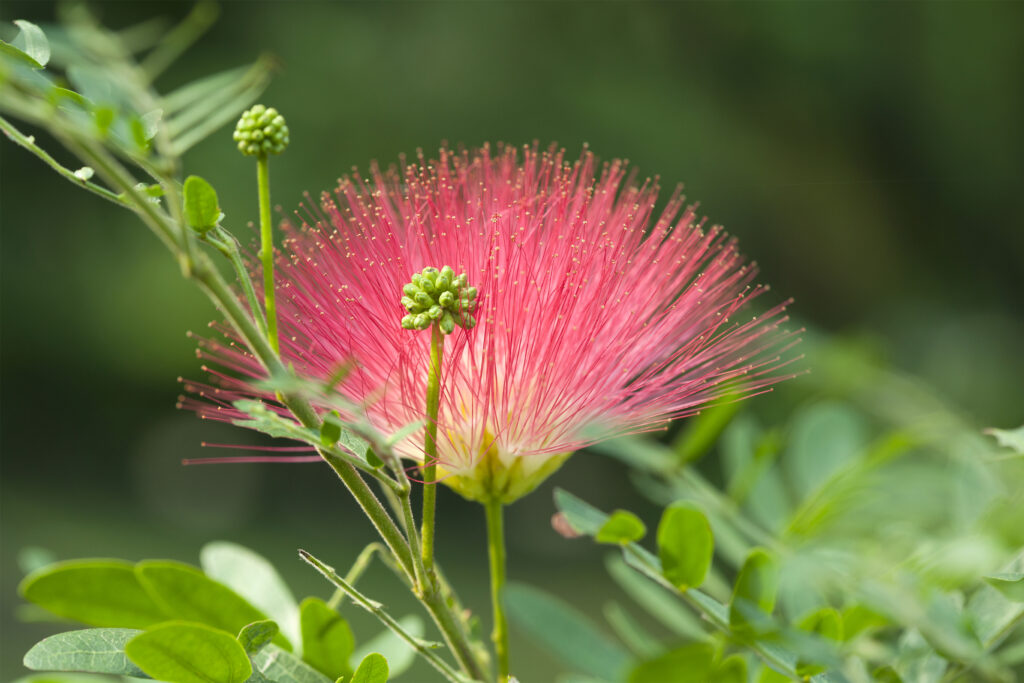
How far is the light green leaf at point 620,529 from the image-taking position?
455 millimetres

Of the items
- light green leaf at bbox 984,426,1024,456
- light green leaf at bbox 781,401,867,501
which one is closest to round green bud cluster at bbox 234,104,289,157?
light green leaf at bbox 984,426,1024,456

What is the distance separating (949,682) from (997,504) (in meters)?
0.17

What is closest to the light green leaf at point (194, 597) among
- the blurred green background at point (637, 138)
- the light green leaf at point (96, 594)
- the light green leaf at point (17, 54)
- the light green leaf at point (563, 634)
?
the light green leaf at point (96, 594)

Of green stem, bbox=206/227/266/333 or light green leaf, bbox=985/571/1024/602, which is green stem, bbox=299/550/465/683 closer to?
green stem, bbox=206/227/266/333

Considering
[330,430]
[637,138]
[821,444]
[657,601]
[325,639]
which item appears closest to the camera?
[330,430]

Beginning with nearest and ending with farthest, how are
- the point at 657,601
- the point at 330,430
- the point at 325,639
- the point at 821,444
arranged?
1. the point at 330,430
2. the point at 325,639
3. the point at 657,601
4. the point at 821,444

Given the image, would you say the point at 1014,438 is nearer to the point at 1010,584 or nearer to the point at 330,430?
the point at 1010,584

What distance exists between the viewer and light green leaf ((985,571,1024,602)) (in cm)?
39

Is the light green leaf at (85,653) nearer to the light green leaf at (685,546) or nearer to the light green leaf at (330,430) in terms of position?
the light green leaf at (330,430)

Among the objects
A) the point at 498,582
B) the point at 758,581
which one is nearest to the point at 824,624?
the point at 758,581

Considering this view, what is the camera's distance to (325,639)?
18.0 inches

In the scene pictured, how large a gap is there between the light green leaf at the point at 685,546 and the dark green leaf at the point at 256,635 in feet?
0.63

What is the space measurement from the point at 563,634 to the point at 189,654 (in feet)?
0.60

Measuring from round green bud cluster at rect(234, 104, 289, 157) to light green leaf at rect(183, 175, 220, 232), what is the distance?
6 centimetres
